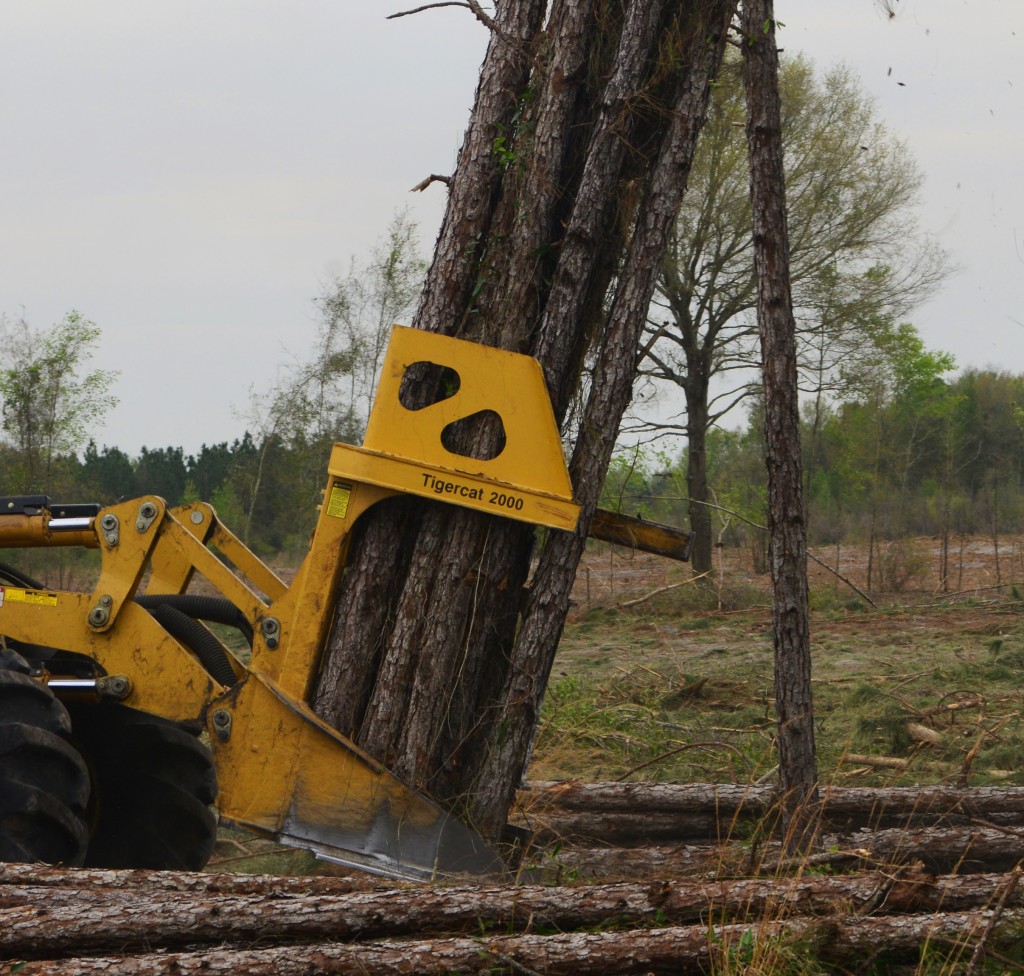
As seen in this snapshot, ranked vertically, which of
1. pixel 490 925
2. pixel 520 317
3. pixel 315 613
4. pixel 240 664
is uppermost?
pixel 520 317

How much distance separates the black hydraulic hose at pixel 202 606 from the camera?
18.7ft

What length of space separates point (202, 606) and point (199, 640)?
0.28 metres

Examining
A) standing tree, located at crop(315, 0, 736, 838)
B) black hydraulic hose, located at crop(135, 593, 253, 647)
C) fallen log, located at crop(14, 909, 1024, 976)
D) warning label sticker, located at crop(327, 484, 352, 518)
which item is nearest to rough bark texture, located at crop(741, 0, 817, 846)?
standing tree, located at crop(315, 0, 736, 838)

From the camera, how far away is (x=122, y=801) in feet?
18.8

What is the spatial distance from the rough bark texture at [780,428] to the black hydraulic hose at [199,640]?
240 centimetres

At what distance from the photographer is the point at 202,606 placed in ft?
18.9

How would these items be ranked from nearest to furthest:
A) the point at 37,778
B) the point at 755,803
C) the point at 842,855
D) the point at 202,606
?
1. the point at 37,778
2. the point at 842,855
3. the point at 202,606
4. the point at 755,803

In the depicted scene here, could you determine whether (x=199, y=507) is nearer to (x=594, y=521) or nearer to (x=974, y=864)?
(x=594, y=521)

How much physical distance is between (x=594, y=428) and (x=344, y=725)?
1.66 meters

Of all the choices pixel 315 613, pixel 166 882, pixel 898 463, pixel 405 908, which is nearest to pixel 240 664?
pixel 315 613

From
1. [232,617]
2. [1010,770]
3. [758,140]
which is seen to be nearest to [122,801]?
[232,617]

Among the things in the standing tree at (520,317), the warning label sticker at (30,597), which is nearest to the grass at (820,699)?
the standing tree at (520,317)

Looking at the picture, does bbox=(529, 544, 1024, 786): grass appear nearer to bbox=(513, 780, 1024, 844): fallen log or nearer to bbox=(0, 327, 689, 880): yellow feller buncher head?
A: bbox=(513, 780, 1024, 844): fallen log

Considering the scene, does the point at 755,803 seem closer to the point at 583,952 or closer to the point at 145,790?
the point at 583,952
